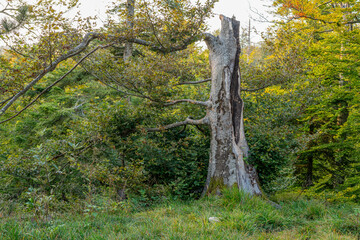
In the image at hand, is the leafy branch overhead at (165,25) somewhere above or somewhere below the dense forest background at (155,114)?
above

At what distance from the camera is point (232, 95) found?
7.00 metres

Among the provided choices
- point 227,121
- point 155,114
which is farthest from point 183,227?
point 155,114

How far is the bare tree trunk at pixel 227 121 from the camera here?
634cm

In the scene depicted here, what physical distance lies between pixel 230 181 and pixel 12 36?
5732 mm

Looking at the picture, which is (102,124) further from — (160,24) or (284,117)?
(284,117)

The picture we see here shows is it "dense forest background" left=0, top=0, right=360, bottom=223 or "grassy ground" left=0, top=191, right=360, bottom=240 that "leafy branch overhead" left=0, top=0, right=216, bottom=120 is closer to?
"dense forest background" left=0, top=0, right=360, bottom=223

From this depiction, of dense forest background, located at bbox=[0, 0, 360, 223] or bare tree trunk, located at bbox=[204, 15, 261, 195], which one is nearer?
dense forest background, located at bbox=[0, 0, 360, 223]

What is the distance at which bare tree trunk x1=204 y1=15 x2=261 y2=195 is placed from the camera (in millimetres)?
6336

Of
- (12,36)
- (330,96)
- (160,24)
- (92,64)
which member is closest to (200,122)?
(160,24)

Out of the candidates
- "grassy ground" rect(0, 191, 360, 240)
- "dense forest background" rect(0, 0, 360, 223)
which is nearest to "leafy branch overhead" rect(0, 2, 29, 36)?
"dense forest background" rect(0, 0, 360, 223)

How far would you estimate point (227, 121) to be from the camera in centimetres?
671

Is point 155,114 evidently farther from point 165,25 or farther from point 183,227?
point 183,227

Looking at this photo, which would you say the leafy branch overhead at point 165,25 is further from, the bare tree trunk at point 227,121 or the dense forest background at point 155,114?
the bare tree trunk at point 227,121

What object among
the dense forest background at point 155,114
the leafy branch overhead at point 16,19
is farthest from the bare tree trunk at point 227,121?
the leafy branch overhead at point 16,19
